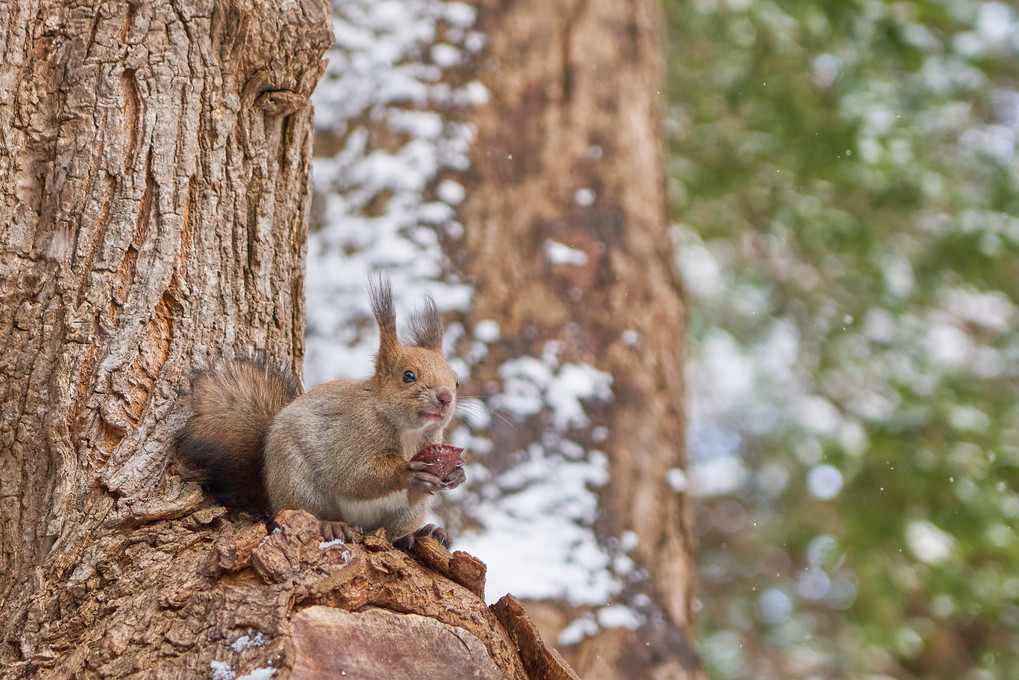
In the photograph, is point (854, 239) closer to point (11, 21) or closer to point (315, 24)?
point (315, 24)

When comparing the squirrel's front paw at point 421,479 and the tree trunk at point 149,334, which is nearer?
the tree trunk at point 149,334

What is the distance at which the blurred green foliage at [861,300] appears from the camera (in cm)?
430

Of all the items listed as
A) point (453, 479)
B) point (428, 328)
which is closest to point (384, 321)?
point (428, 328)

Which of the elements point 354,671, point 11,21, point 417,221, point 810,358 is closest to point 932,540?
point 810,358

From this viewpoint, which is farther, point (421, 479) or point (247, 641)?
point (421, 479)

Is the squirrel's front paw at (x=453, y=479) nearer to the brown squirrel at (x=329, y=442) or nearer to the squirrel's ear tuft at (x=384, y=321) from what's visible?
the brown squirrel at (x=329, y=442)

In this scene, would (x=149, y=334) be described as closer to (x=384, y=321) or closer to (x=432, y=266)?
(x=384, y=321)

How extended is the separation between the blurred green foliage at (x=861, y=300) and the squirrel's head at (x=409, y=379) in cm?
289

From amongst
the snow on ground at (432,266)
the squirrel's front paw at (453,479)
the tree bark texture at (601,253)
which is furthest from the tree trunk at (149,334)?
the tree bark texture at (601,253)

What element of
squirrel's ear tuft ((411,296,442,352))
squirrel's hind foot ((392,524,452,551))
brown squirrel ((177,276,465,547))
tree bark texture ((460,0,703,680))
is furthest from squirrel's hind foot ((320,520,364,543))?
tree bark texture ((460,0,703,680))

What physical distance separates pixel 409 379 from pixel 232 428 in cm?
35

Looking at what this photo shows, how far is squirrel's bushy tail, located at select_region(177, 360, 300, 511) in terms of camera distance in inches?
70.8

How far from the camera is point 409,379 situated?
1993 mm

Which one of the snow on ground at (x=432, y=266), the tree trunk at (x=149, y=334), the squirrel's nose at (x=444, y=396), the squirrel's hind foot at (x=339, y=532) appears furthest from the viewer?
the snow on ground at (x=432, y=266)
